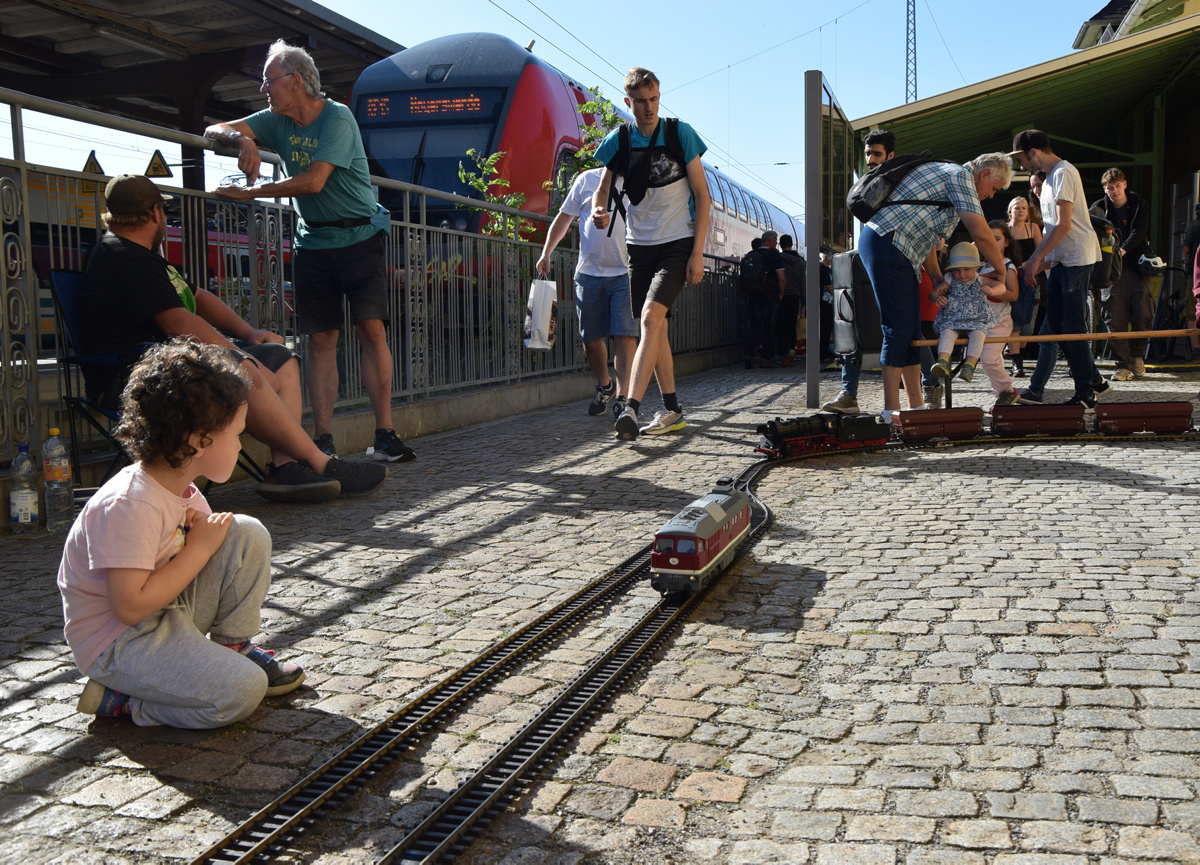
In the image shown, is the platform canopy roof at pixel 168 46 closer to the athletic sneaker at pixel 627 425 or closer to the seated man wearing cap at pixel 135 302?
the athletic sneaker at pixel 627 425

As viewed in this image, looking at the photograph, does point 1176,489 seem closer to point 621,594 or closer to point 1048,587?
point 1048,587

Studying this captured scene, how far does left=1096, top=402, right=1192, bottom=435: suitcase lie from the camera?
7258 millimetres

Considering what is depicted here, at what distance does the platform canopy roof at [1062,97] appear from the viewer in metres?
13.4

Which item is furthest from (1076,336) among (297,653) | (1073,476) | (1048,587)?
(297,653)

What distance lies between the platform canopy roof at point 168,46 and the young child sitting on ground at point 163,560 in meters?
12.8

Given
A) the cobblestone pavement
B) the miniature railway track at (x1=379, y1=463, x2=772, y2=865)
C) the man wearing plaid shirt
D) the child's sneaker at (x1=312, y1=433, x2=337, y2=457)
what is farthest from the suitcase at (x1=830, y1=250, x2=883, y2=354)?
the miniature railway track at (x1=379, y1=463, x2=772, y2=865)

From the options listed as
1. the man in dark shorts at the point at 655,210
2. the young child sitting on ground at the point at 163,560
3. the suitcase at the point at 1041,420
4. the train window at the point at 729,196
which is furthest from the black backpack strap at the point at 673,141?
the train window at the point at 729,196

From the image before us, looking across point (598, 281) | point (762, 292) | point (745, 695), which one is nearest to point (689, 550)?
point (745, 695)

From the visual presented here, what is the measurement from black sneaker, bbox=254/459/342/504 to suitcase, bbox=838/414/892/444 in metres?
3.29

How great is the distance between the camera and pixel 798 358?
63.0ft

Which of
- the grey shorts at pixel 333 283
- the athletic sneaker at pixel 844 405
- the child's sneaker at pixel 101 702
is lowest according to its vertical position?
the child's sneaker at pixel 101 702

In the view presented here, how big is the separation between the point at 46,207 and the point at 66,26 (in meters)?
11.9

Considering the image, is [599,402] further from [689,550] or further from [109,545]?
[109,545]

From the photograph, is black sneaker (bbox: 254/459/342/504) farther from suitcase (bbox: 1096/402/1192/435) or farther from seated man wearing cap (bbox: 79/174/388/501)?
suitcase (bbox: 1096/402/1192/435)
